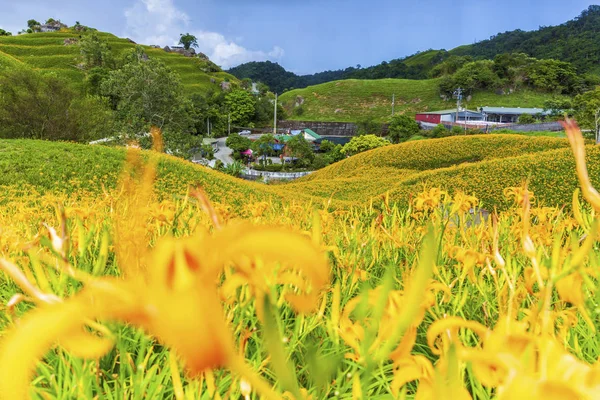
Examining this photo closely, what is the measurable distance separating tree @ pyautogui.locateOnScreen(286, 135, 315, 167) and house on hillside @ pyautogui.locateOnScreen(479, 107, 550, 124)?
15.9 m

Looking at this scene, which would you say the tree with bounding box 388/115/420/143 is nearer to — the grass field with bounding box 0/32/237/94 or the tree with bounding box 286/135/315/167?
the tree with bounding box 286/135/315/167

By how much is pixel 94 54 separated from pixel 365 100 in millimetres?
22780

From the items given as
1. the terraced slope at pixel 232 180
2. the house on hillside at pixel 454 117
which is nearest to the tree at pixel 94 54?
the terraced slope at pixel 232 180

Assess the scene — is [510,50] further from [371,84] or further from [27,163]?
[27,163]

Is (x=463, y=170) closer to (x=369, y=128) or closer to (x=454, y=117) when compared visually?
(x=369, y=128)

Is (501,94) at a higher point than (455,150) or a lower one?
higher

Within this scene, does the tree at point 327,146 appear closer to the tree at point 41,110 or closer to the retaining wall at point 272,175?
the retaining wall at point 272,175

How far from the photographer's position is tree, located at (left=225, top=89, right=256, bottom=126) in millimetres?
31688

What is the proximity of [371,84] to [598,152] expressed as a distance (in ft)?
115

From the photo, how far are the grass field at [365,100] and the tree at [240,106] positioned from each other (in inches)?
256

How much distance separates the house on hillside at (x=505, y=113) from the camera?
1148 inches

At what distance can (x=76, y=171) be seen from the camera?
5.99 meters

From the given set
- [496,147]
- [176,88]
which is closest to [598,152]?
[496,147]

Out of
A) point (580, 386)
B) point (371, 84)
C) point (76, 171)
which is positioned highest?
point (371, 84)
